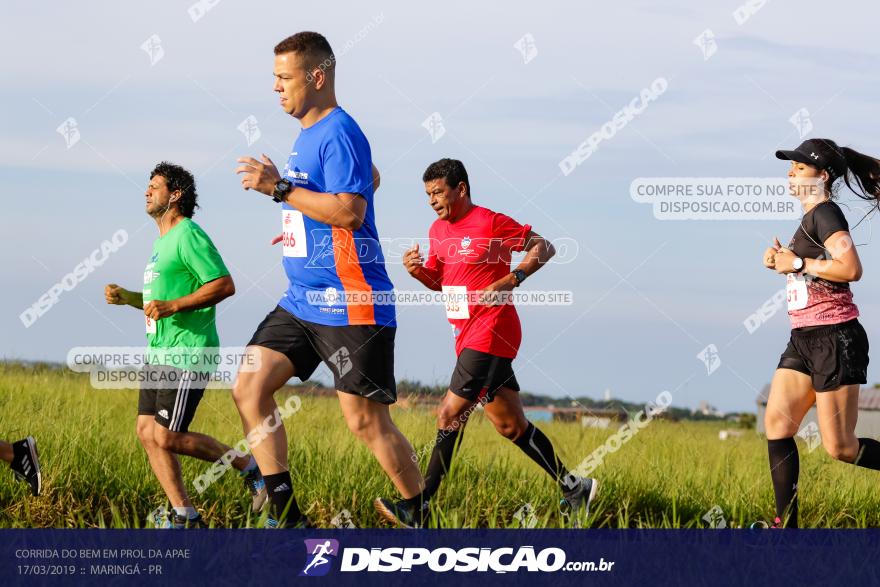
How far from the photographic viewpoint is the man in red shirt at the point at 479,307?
22.8 ft

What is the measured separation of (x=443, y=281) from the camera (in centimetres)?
716

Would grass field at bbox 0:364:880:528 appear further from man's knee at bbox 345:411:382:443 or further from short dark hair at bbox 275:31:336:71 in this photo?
short dark hair at bbox 275:31:336:71

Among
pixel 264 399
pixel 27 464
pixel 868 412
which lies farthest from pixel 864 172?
pixel 868 412

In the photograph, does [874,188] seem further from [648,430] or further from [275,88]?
[648,430]

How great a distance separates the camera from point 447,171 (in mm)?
7254

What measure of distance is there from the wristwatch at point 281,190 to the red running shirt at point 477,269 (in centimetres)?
200

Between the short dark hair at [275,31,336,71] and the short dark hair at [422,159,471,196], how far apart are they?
173 centimetres

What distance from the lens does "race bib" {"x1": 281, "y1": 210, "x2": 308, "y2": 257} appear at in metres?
5.43

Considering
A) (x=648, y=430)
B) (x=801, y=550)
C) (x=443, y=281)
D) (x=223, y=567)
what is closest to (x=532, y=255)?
(x=443, y=281)

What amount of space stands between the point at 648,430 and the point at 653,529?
14.7 ft

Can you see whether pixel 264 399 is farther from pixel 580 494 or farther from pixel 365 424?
pixel 580 494

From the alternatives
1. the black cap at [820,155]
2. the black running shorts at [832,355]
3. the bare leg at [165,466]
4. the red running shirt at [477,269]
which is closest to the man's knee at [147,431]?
the bare leg at [165,466]

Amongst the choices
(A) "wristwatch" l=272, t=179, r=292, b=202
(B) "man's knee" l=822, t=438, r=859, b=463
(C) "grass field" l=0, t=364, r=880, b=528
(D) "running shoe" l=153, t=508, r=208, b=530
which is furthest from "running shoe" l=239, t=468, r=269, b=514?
(B) "man's knee" l=822, t=438, r=859, b=463

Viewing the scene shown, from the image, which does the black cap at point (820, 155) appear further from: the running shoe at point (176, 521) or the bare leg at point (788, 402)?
the running shoe at point (176, 521)
